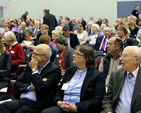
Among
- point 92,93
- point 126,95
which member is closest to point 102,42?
point 92,93

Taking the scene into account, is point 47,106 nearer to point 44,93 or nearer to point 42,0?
point 44,93

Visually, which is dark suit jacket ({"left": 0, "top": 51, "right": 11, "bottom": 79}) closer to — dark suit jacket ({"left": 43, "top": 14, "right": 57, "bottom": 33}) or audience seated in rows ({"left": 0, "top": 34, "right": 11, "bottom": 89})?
audience seated in rows ({"left": 0, "top": 34, "right": 11, "bottom": 89})

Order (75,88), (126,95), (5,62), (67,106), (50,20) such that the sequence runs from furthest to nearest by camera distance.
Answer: (50,20) → (5,62) → (75,88) → (67,106) → (126,95)

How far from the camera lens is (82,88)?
3352 mm

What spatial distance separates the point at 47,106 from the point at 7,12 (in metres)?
17.4

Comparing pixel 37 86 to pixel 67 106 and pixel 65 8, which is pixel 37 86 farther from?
pixel 65 8

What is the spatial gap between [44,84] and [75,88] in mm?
392

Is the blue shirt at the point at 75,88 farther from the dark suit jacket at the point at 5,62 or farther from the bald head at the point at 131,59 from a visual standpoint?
the dark suit jacket at the point at 5,62

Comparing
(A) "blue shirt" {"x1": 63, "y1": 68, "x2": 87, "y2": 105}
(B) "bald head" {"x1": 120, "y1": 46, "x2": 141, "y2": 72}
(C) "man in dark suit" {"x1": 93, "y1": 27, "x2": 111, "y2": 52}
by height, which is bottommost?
(C) "man in dark suit" {"x1": 93, "y1": 27, "x2": 111, "y2": 52}

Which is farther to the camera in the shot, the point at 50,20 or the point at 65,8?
the point at 65,8

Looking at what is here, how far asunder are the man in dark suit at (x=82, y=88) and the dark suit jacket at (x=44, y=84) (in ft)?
0.37

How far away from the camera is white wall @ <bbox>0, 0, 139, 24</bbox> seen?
18992 mm

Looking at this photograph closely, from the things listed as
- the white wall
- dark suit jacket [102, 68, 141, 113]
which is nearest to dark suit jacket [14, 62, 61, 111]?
dark suit jacket [102, 68, 141, 113]

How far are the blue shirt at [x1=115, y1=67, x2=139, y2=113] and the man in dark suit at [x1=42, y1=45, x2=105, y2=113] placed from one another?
27 cm
